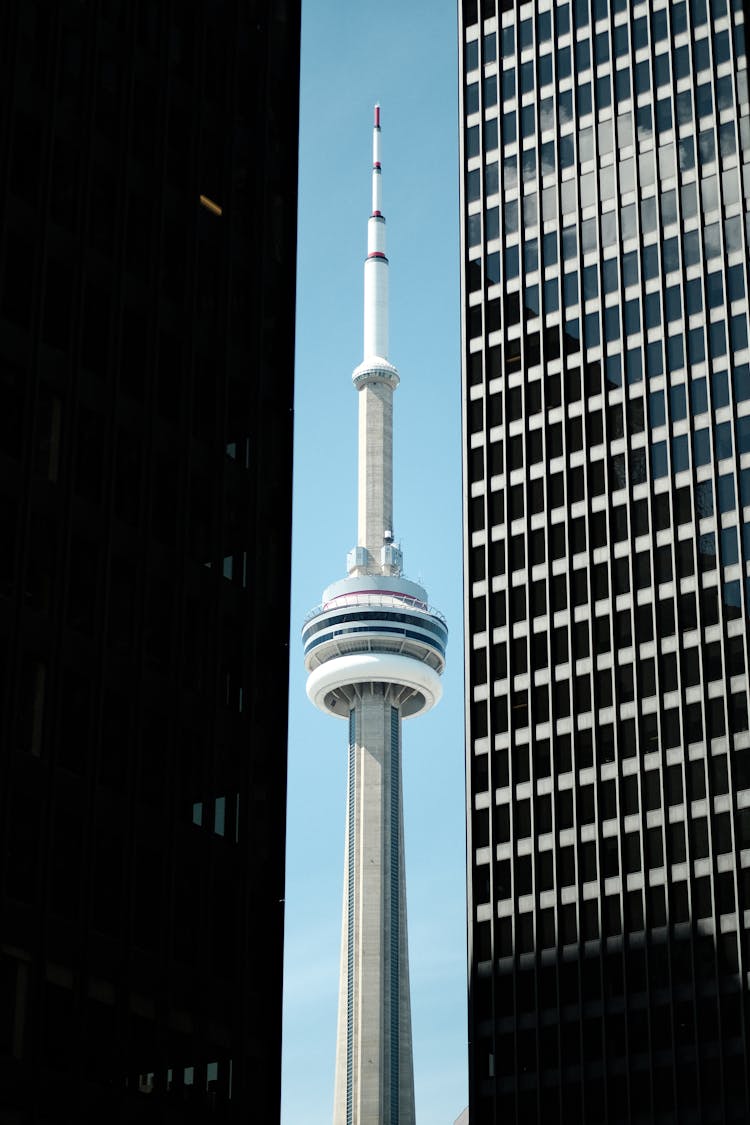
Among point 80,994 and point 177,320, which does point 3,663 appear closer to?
point 80,994

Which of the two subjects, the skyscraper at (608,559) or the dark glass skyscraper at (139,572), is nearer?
Answer: the dark glass skyscraper at (139,572)

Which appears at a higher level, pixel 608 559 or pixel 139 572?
pixel 608 559

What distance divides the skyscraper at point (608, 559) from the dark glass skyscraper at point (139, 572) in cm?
4132

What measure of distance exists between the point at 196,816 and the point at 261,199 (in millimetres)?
24784

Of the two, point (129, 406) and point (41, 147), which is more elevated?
point (41, 147)

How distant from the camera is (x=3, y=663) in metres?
56.4

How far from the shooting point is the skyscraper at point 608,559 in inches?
4112

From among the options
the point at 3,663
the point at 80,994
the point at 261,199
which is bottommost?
the point at 80,994

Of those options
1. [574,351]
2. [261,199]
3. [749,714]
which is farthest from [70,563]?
[574,351]

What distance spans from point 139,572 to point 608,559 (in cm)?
5469

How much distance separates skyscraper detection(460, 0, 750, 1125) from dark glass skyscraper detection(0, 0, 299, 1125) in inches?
1627

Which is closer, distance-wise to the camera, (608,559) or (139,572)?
(139,572)

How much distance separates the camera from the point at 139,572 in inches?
2495

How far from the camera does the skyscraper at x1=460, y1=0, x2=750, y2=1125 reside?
104438 mm
